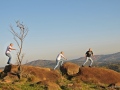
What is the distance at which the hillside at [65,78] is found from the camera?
19375 millimetres

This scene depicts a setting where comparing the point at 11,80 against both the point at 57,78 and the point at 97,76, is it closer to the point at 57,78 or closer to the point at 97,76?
the point at 57,78

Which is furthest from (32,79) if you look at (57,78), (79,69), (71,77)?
(79,69)

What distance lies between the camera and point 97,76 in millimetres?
25250

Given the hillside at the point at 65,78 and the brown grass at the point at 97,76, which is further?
the brown grass at the point at 97,76

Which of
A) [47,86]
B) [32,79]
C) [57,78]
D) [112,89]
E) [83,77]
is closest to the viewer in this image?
[47,86]

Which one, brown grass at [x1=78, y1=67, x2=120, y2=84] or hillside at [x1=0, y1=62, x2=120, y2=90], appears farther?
brown grass at [x1=78, y1=67, x2=120, y2=84]

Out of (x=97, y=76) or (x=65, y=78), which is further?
(x=97, y=76)

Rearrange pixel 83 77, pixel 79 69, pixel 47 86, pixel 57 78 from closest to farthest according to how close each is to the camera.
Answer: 1. pixel 47 86
2. pixel 57 78
3. pixel 83 77
4. pixel 79 69

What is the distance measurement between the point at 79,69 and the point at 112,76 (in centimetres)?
383

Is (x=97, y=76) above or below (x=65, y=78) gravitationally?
above

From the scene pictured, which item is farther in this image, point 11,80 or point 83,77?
point 83,77

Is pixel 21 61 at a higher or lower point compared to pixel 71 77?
higher

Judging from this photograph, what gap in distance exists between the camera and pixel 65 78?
82.4 ft

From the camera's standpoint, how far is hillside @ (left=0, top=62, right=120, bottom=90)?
63.6 feet
